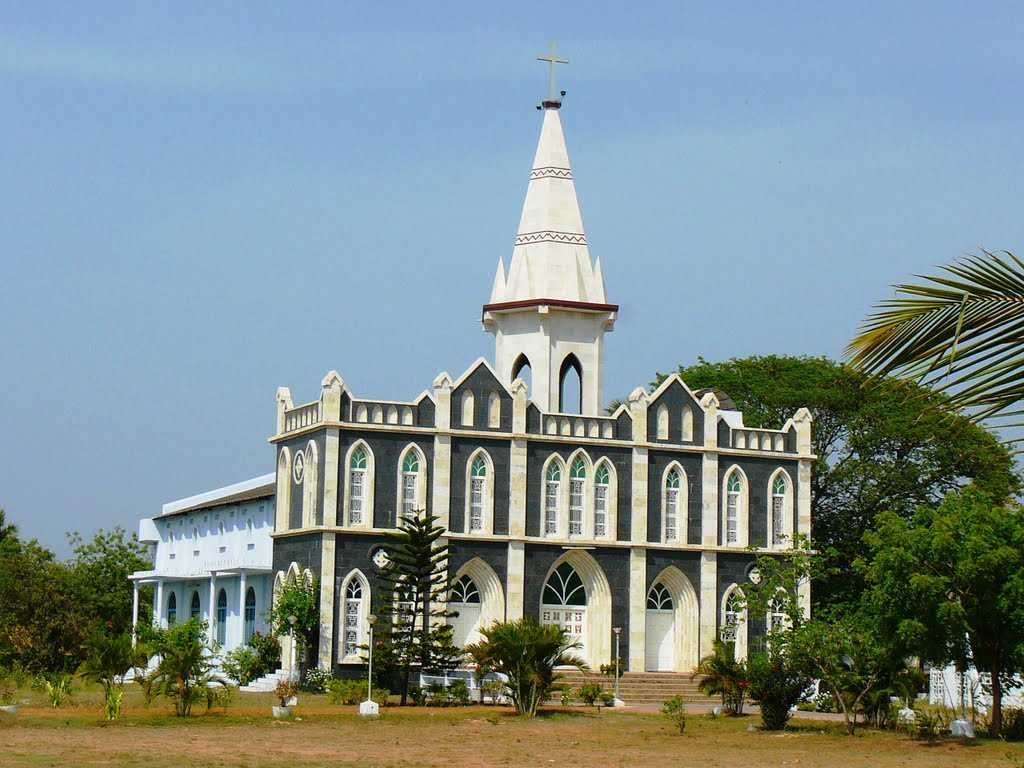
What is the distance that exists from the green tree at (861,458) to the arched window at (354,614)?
15.5 meters

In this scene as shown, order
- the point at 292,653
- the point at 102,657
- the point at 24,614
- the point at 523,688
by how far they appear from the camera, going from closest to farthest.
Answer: the point at 102,657, the point at 523,688, the point at 292,653, the point at 24,614

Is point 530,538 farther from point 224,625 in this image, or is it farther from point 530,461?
point 224,625

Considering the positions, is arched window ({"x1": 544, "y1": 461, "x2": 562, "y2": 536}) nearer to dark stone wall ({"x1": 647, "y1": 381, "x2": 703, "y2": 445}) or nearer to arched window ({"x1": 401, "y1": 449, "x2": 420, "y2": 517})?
dark stone wall ({"x1": 647, "y1": 381, "x2": 703, "y2": 445})

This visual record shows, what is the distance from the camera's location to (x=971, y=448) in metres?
53.7

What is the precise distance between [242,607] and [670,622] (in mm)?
12029

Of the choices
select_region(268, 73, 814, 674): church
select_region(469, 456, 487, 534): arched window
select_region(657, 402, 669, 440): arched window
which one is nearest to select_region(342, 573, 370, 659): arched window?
select_region(268, 73, 814, 674): church

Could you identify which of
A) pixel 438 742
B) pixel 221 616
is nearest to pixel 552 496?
pixel 221 616

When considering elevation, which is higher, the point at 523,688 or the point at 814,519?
the point at 814,519

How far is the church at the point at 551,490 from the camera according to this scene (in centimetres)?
4344

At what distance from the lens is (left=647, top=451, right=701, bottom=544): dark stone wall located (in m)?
46.3

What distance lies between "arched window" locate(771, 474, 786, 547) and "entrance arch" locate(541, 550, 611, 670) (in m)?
5.23

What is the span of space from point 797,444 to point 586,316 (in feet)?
22.5

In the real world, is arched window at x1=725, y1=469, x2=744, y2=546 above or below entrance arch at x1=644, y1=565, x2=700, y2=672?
above

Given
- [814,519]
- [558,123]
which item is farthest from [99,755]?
[814,519]
